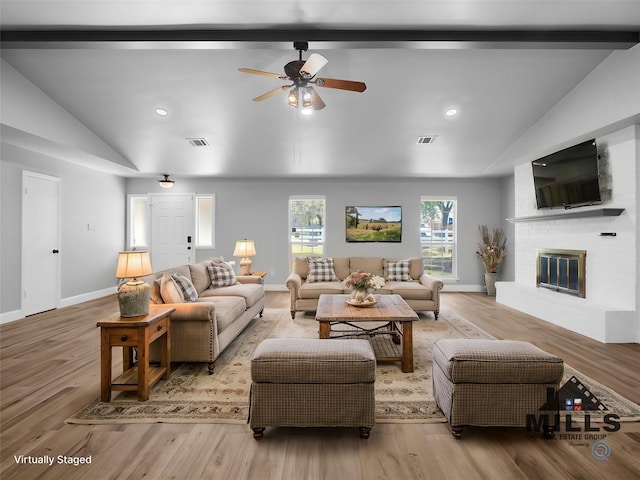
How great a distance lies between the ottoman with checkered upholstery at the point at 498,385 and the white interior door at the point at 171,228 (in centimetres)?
685

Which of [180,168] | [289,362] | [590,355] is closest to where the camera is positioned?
[289,362]

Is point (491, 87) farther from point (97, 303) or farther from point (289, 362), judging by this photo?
point (97, 303)

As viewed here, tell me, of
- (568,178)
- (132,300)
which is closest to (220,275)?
(132,300)

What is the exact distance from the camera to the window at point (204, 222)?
7637mm

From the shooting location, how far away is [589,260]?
441 centimetres

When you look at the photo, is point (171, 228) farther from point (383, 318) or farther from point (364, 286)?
point (383, 318)

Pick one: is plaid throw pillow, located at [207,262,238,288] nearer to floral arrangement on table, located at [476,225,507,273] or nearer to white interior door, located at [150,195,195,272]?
white interior door, located at [150,195,195,272]

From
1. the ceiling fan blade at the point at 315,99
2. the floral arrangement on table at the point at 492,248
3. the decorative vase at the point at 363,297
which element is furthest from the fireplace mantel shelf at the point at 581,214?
the ceiling fan blade at the point at 315,99

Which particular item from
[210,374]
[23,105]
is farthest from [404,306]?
[23,105]

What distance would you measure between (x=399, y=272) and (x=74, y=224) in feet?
19.8

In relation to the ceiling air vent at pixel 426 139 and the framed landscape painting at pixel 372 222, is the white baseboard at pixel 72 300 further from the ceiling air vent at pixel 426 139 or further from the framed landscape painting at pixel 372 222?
the ceiling air vent at pixel 426 139

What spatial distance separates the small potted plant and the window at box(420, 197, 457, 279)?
62 centimetres

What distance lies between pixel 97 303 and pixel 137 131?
129 inches

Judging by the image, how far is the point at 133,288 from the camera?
260cm
